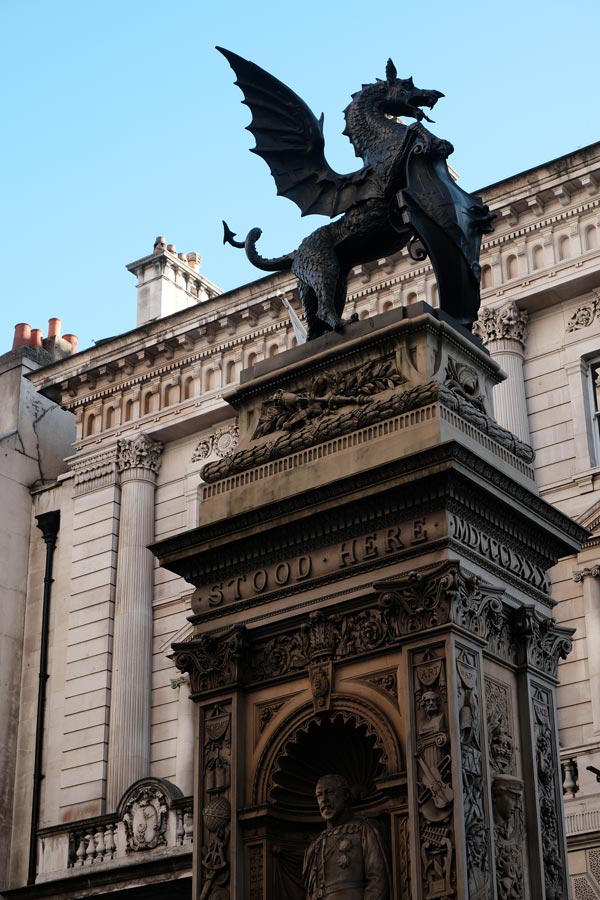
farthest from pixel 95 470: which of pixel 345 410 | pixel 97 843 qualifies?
pixel 345 410

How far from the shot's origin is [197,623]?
13.8 metres

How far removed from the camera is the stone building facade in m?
25.2

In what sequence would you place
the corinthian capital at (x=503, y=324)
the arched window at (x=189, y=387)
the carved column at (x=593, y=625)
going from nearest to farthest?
the carved column at (x=593, y=625) < the corinthian capital at (x=503, y=324) < the arched window at (x=189, y=387)

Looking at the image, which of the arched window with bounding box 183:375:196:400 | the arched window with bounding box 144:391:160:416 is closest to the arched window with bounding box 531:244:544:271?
the arched window with bounding box 183:375:196:400

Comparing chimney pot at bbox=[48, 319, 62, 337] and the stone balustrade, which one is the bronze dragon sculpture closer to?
the stone balustrade

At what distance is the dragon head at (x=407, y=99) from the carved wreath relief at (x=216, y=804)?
19.5 ft

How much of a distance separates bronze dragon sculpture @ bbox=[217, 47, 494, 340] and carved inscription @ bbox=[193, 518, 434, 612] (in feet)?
7.59

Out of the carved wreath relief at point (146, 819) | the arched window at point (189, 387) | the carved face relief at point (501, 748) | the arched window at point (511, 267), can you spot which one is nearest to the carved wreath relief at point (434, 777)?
the carved face relief at point (501, 748)

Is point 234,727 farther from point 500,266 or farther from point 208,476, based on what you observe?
point 500,266

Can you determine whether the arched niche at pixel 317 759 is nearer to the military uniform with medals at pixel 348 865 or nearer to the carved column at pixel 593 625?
the military uniform with medals at pixel 348 865

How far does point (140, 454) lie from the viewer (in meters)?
31.4

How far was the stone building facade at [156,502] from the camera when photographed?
2517 centimetres

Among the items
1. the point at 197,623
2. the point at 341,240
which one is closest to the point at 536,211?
the point at 341,240

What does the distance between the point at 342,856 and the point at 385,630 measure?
1.75 meters
